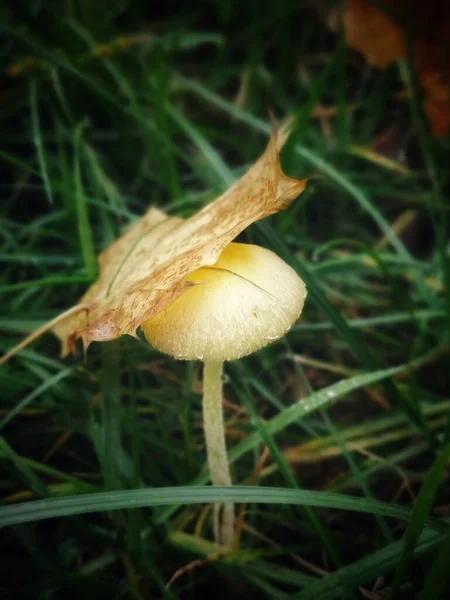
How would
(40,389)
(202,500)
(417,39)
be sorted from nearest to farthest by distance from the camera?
(202,500), (40,389), (417,39)

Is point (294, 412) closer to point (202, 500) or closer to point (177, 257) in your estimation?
point (202, 500)

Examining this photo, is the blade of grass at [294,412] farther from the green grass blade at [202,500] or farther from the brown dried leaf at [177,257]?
the brown dried leaf at [177,257]

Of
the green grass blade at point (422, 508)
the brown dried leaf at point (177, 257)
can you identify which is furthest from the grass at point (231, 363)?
the brown dried leaf at point (177, 257)

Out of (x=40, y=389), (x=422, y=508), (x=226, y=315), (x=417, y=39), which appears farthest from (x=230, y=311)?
(x=417, y=39)

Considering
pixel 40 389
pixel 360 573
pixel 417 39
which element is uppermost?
pixel 417 39

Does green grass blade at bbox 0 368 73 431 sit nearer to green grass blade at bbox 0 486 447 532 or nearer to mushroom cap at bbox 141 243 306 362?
green grass blade at bbox 0 486 447 532

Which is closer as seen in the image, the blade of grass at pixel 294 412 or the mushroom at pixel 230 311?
the mushroom at pixel 230 311

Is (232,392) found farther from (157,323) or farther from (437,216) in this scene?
(437,216)

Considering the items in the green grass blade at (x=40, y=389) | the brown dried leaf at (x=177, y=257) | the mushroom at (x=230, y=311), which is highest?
the brown dried leaf at (x=177, y=257)
